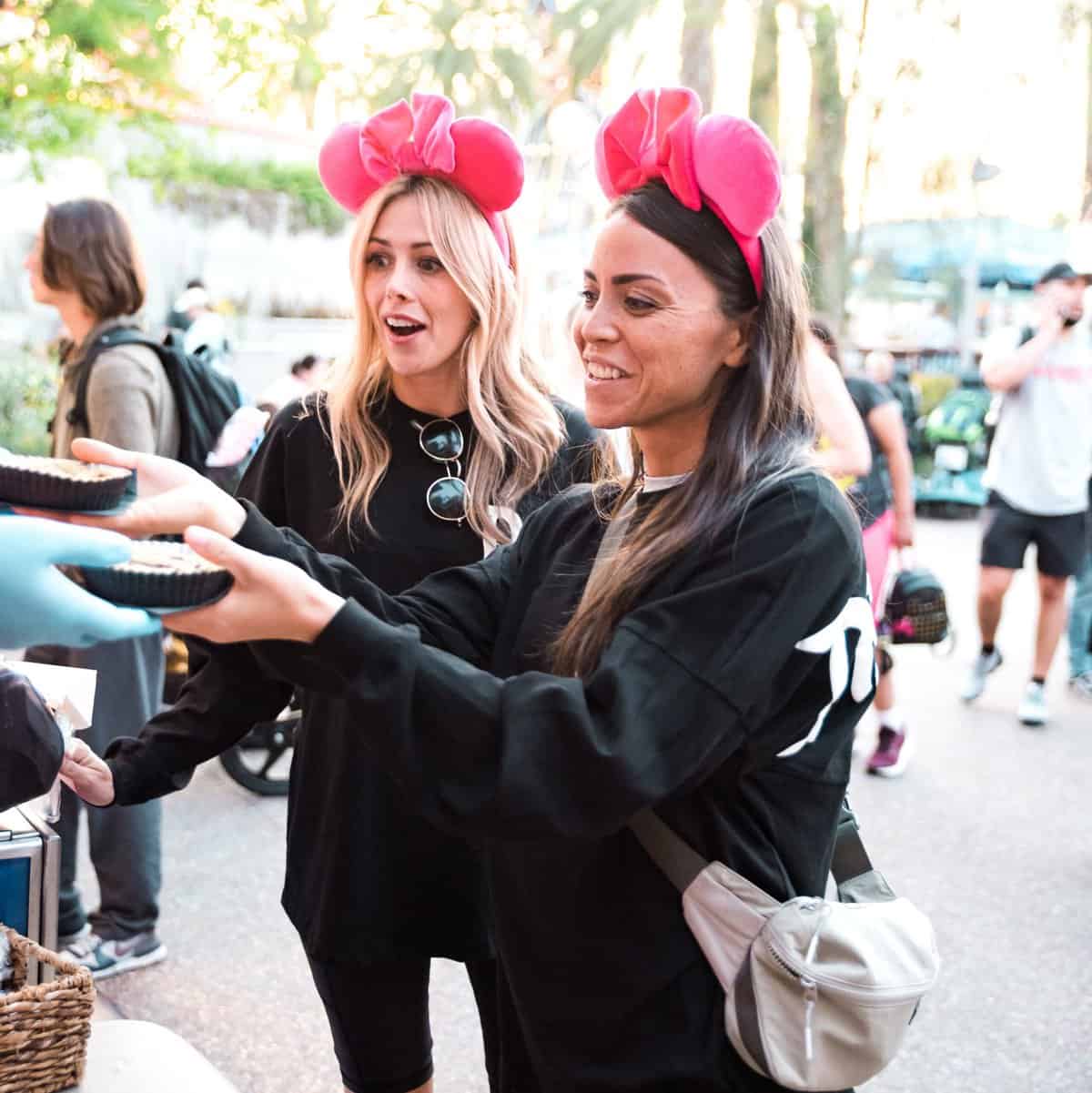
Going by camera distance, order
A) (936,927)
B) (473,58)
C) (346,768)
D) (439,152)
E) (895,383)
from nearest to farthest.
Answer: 1. (346,768)
2. (439,152)
3. (936,927)
4. (895,383)
5. (473,58)

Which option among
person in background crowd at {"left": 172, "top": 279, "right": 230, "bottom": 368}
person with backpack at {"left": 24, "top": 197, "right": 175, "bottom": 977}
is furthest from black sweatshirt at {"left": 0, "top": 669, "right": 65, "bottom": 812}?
person in background crowd at {"left": 172, "top": 279, "right": 230, "bottom": 368}

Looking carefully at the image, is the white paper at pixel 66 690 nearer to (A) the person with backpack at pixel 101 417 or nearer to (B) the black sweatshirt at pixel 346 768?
(B) the black sweatshirt at pixel 346 768

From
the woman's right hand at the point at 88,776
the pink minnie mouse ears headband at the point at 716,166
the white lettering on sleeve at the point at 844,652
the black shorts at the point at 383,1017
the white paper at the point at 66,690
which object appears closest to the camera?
the white lettering on sleeve at the point at 844,652

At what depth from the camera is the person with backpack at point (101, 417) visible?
3752mm

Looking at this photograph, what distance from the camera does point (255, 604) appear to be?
52.1 inches

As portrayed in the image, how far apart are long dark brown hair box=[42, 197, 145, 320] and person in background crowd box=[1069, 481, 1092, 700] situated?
197 inches

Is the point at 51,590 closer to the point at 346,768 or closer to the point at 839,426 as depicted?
the point at 346,768

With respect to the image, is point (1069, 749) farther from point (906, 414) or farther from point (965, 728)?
point (906, 414)

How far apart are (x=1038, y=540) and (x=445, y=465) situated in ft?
16.0

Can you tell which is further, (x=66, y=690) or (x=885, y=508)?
(x=885, y=508)

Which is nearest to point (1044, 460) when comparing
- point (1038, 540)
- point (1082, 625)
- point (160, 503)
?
point (1038, 540)

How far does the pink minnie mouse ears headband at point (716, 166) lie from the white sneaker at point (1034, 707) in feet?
18.0

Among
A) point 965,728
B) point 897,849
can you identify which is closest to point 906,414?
point 965,728

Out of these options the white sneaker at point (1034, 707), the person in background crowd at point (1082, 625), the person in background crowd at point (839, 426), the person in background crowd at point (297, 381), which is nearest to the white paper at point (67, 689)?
the person in background crowd at point (839, 426)
